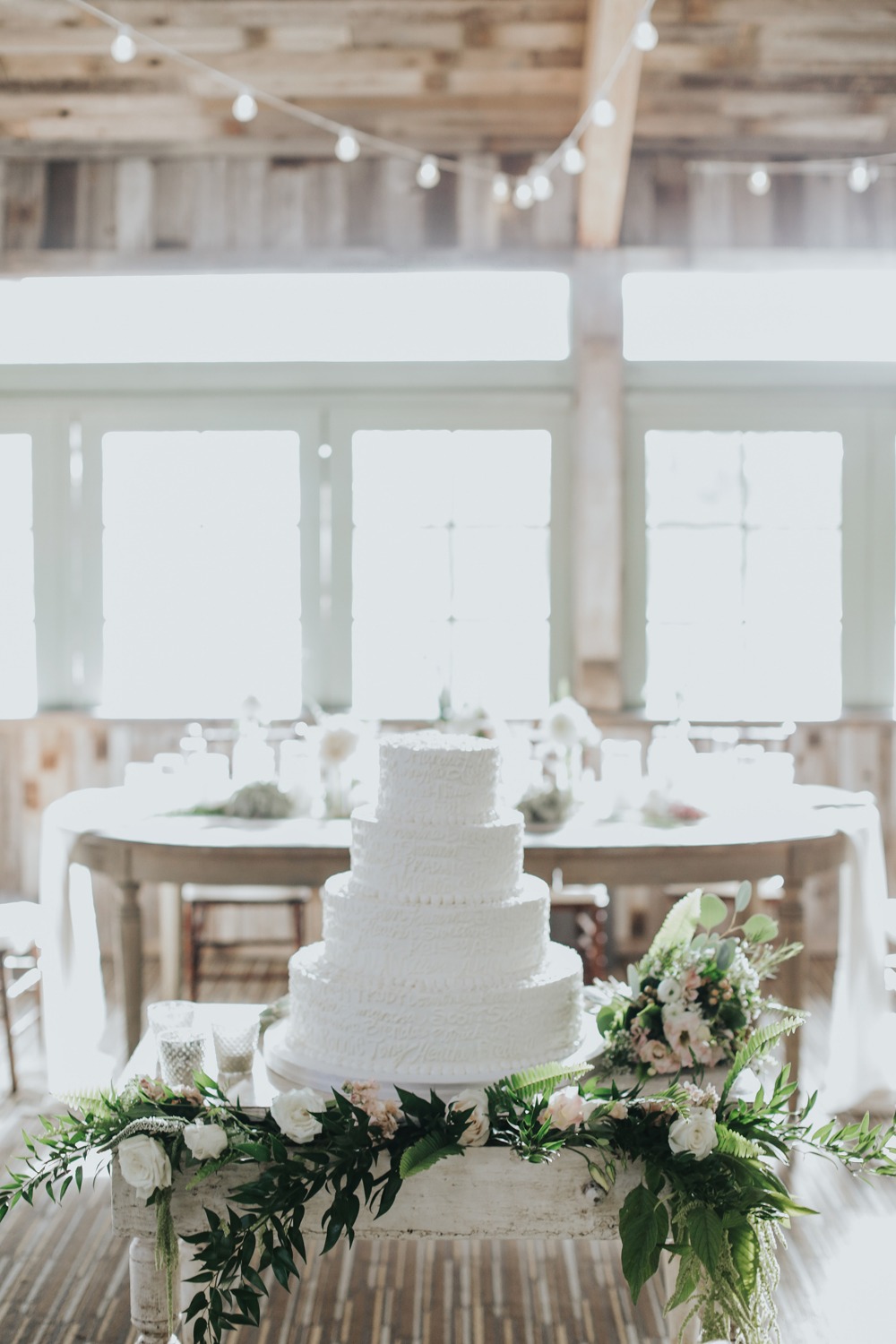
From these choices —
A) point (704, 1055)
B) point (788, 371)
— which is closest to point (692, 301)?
point (788, 371)

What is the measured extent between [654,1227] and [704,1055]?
0.35 metres

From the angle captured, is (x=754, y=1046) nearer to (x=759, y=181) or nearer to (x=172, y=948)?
(x=172, y=948)

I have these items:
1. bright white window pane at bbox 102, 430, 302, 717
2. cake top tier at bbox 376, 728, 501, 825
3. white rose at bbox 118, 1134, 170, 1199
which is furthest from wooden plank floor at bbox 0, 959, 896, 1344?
bright white window pane at bbox 102, 430, 302, 717

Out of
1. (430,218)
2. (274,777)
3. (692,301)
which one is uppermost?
(430,218)

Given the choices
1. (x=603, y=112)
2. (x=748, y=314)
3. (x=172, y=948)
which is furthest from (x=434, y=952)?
(x=748, y=314)

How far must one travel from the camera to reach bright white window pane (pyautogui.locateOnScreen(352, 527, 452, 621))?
508cm

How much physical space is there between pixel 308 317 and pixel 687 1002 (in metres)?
3.77

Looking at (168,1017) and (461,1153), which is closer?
(461,1153)

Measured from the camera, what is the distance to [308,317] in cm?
509

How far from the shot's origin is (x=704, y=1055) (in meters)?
2.02

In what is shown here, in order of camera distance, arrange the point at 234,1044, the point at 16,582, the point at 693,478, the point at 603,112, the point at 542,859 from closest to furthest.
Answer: the point at 234,1044 → the point at 542,859 → the point at 603,112 → the point at 693,478 → the point at 16,582

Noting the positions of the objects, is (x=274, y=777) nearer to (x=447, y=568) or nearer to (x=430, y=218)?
(x=447, y=568)

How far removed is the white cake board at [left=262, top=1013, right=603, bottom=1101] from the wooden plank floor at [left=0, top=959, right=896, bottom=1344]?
665mm

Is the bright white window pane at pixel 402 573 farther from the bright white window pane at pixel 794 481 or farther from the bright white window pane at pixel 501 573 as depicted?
the bright white window pane at pixel 794 481
